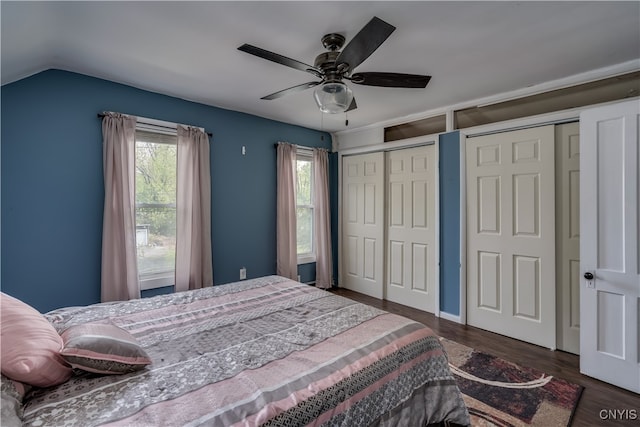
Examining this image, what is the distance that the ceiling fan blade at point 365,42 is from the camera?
1444 mm

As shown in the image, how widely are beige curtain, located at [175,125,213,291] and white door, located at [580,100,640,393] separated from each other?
3519 mm

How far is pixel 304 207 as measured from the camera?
4453 mm

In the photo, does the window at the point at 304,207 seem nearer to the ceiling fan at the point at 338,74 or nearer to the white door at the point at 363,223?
the white door at the point at 363,223

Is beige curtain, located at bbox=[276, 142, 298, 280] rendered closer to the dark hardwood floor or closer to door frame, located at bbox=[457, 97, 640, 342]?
the dark hardwood floor

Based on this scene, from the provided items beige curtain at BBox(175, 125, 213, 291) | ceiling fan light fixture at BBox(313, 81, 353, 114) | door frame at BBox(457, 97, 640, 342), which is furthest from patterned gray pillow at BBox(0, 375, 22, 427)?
door frame at BBox(457, 97, 640, 342)

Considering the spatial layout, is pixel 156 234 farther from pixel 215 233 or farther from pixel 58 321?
pixel 58 321

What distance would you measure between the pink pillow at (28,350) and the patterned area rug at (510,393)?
2211 millimetres

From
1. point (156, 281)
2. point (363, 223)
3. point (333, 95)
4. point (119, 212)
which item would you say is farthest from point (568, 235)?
point (119, 212)

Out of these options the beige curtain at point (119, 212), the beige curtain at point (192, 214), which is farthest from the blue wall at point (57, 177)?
the beige curtain at point (192, 214)

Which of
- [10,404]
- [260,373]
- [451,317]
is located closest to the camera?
[10,404]

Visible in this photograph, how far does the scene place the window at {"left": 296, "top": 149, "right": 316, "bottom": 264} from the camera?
4.37m

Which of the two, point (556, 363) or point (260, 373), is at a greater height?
point (260, 373)

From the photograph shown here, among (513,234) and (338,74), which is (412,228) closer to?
(513,234)

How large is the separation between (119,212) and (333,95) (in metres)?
2.25
